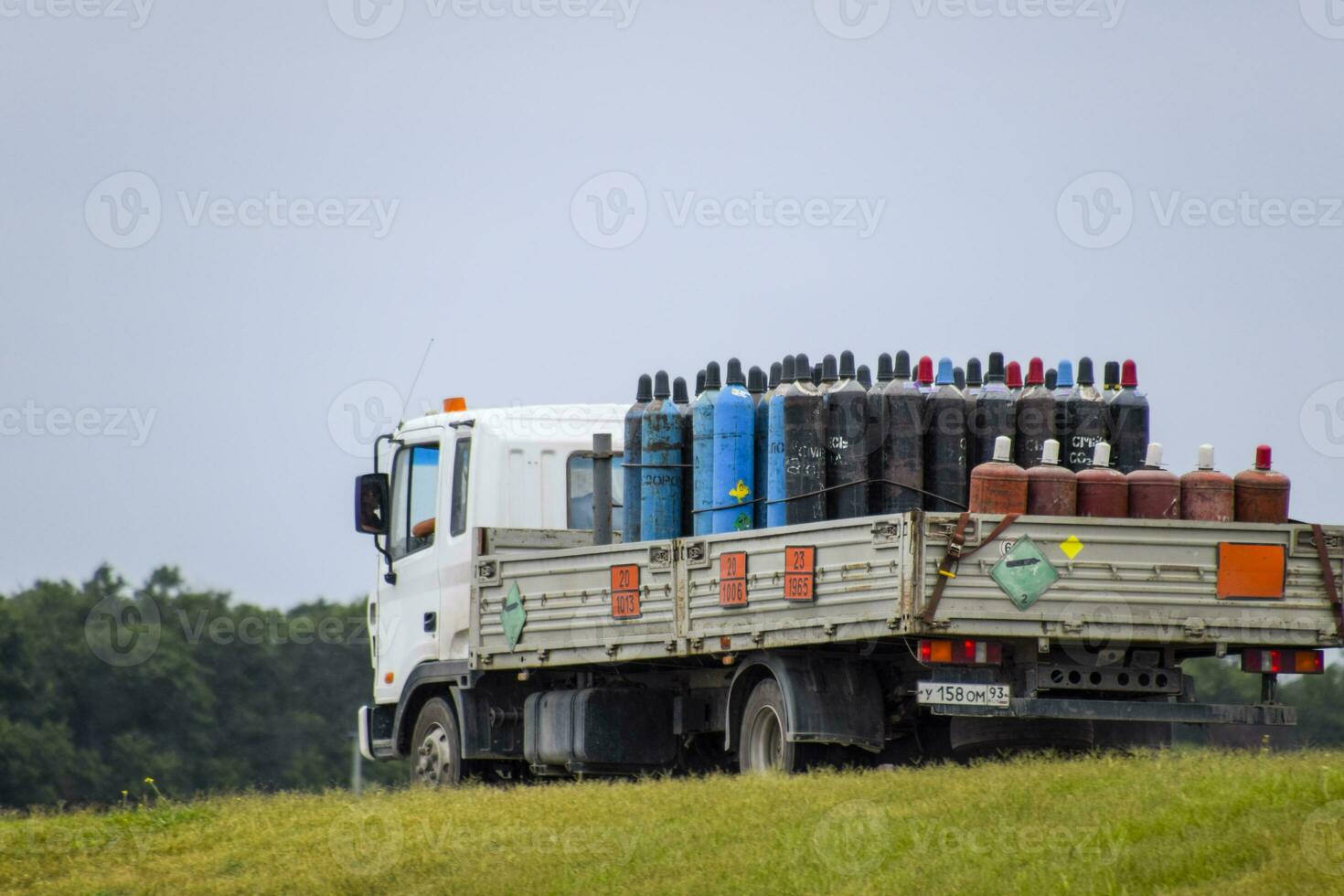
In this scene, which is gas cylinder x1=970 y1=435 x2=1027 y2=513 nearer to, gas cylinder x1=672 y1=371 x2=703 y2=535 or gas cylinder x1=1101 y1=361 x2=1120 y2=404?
gas cylinder x1=1101 y1=361 x2=1120 y2=404

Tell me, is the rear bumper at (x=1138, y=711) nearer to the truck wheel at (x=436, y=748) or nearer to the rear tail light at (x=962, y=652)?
the rear tail light at (x=962, y=652)

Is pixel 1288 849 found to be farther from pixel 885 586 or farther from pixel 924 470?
pixel 924 470

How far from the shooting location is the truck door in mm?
17766

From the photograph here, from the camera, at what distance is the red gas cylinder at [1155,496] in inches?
515

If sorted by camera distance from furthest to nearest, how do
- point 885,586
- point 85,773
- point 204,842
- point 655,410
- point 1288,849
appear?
point 85,773, point 655,410, point 204,842, point 885,586, point 1288,849

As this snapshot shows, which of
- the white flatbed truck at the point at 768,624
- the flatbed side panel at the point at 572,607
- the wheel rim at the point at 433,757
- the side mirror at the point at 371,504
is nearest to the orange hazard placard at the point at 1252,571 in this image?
the white flatbed truck at the point at 768,624

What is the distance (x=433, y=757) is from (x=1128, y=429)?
693 centimetres

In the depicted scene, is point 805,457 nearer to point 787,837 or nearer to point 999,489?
point 999,489

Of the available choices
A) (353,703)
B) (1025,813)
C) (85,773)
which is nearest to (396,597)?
(1025,813)

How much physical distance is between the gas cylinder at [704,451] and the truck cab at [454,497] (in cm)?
196

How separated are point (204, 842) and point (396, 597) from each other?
4804mm

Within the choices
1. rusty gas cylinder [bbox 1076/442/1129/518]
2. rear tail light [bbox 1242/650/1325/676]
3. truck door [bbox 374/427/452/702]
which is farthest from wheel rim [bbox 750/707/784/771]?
truck door [bbox 374/427/452/702]

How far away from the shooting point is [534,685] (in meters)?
17.4

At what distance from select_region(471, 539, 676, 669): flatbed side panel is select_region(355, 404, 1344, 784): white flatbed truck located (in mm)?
21
